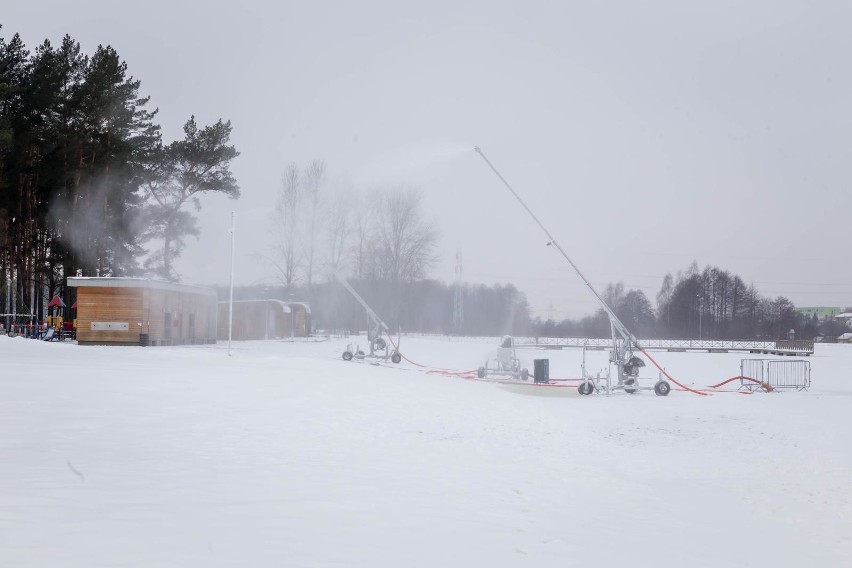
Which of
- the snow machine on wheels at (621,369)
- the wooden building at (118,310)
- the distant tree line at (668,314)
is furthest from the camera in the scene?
the distant tree line at (668,314)

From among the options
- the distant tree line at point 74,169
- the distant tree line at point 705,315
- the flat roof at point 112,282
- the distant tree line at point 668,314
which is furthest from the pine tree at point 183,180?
the distant tree line at point 705,315

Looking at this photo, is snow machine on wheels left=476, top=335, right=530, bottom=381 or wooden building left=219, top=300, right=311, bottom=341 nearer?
snow machine on wheels left=476, top=335, right=530, bottom=381

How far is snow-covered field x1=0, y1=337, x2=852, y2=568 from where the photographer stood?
606cm

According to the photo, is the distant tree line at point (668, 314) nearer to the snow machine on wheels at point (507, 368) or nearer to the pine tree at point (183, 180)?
the pine tree at point (183, 180)

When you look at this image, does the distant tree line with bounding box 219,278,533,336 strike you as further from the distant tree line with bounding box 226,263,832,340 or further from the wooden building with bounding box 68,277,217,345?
the wooden building with bounding box 68,277,217,345

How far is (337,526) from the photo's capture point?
660cm

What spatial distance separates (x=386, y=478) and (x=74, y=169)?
3627 cm

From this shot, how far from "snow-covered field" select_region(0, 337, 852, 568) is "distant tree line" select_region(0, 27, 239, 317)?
23.4 metres

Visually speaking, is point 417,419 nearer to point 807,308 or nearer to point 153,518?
point 153,518

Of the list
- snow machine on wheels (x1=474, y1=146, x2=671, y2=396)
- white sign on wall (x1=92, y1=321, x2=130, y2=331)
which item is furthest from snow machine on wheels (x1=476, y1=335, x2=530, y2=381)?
white sign on wall (x1=92, y1=321, x2=130, y2=331)

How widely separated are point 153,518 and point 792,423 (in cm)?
1573

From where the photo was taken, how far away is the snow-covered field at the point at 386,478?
6.06 meters

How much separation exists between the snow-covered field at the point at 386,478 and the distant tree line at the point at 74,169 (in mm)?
23439

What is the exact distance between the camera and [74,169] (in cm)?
3888
